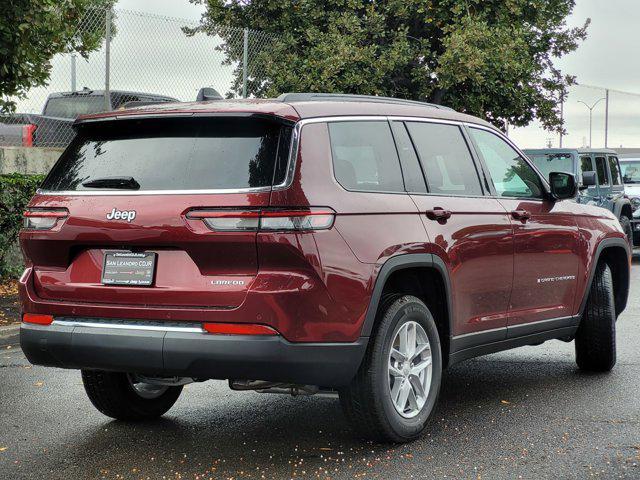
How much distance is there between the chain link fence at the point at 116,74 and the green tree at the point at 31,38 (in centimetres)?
170

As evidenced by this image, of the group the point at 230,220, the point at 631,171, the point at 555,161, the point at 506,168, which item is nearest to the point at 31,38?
the point at 506,168

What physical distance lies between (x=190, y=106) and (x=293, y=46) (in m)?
14.3

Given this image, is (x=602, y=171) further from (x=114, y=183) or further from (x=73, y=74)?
(x=114, y=183)

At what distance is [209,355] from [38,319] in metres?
1.05

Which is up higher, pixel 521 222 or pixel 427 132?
pixel 427 132

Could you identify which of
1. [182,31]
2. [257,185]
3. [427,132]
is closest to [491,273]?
[427,132]

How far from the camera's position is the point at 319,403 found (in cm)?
670

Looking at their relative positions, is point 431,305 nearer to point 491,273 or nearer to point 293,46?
point 491,273

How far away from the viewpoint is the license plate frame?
5.02m

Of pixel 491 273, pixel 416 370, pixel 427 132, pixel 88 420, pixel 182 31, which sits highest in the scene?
pixel 182 31

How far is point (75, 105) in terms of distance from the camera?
14.2 metres

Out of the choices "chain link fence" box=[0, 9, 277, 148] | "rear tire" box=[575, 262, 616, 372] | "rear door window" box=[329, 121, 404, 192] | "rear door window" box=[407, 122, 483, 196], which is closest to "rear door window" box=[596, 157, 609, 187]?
"chain link fence" box=[0, 9, 277, 148]

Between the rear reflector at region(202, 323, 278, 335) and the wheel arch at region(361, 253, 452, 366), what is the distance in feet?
1.73

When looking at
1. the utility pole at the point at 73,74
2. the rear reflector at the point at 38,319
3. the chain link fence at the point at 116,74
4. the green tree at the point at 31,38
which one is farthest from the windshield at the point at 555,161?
the rear reflector at the point at 38,319
